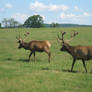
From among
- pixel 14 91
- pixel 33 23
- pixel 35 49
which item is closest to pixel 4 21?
pixel 33 23

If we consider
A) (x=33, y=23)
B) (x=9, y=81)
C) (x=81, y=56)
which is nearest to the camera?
(x=9, y=81)

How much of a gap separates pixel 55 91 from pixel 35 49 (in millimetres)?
9235

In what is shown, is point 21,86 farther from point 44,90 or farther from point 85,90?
point 85,90

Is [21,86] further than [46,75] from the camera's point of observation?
No

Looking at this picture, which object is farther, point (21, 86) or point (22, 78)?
point (22, 78)

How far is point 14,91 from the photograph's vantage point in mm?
8609

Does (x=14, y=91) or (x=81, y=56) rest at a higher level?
(x=81, y=56)

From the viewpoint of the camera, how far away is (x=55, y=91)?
8664 mm

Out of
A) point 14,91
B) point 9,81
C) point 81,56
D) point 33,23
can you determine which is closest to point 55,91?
point 14,91

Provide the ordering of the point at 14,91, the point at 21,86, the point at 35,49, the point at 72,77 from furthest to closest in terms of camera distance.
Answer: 1. the point at 35,49
2. the point at 72,77
3. the point at 21,86
4. the point at 14,91

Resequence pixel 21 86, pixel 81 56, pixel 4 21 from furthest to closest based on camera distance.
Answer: pixel 4 21
pixel 81 56
pixel 21 86

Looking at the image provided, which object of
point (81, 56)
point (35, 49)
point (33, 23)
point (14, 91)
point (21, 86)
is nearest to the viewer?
point (14, 91)

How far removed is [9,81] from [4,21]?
5461 inches

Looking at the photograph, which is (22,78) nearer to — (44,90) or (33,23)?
(44,90)
